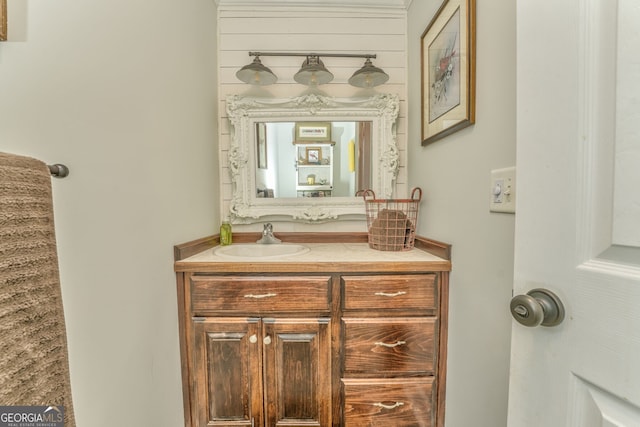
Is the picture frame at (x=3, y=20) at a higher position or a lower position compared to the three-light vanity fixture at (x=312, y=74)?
lower

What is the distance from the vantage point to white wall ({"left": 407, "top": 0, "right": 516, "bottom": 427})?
77 centimetres

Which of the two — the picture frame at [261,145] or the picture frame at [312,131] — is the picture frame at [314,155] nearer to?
the picture frame at [312,131]

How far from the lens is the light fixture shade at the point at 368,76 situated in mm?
1411

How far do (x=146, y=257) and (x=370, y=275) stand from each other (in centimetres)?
85

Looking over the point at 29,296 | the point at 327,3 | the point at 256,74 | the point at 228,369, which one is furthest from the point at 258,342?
the point at 327,3

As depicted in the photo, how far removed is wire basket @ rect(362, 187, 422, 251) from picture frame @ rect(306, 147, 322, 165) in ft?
1.35

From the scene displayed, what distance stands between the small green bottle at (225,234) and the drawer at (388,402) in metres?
0.94

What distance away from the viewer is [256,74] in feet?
4.68

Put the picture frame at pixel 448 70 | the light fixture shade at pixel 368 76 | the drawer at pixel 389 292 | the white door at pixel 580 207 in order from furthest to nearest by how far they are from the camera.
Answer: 1. the light fixture shade at pixel 368 76
2. the drawer at pixel 389 292
3. the picture frame at pixel 448 70
4. the white door at pixel 580 207

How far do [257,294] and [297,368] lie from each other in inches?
14.2

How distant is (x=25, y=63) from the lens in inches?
21.1

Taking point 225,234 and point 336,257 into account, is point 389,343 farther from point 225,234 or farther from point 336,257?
point 225,234

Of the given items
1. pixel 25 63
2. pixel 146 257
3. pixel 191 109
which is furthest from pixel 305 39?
pixel 146 257

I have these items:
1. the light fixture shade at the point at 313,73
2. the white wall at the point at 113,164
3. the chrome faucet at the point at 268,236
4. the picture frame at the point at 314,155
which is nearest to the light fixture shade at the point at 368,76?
→ the light fixture shade at the point at 313,73
